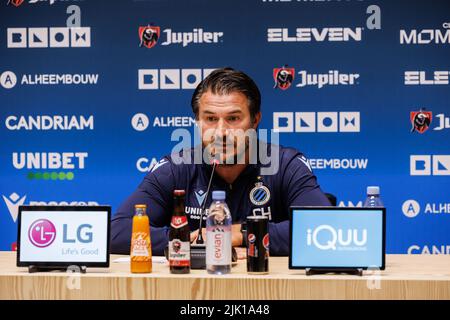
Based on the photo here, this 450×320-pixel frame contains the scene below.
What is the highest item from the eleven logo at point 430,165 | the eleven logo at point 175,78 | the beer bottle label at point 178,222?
the eleven logo at point 175,78

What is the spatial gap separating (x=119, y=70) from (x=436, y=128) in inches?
72.4

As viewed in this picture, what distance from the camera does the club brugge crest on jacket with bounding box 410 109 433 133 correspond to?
374 cm

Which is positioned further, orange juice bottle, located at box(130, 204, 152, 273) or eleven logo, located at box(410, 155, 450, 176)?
eleven logo, located at box(410, 155, 450, 176)

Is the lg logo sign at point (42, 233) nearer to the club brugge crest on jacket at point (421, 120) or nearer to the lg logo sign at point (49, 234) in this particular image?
the lg logo sign at point (49, 234)

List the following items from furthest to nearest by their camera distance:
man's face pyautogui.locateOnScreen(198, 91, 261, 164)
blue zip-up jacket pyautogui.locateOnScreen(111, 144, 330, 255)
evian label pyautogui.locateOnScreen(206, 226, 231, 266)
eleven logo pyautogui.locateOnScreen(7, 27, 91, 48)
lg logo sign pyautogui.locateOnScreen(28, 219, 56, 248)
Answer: eleven logo pyautogui.locateOnScreen(7, 27, 91, 48) < man's face pyautogui.locateOnScreen(198, 91, 261, 164) < blue zip-up jacket pyautogui.locateOnScreen(111, 144, 330, 255) < lg logo sign pyautogui.locateOnScreen(28, 219, 56, 248) < evian label pyautogui.locateOnScreen(206, 226, 231, 266)

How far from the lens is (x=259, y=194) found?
251 cm

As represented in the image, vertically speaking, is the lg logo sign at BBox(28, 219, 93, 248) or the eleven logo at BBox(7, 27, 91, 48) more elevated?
the eleven logo at BBox(7, 27, 91, 48)

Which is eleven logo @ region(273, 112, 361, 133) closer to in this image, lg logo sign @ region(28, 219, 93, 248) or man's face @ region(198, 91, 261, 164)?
man's face @ region(198, 91, 261, 164)

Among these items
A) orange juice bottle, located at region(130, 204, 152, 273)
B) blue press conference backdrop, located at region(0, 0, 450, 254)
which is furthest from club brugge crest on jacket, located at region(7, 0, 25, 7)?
orange juice bottle, located at region(130, 204, 152, 273)

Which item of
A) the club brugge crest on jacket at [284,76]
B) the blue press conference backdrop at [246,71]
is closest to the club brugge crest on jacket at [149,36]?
the blue press conference backdrop at [246,71]

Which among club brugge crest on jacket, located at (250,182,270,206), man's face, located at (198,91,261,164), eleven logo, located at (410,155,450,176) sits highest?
man's face, located at (198,91,261,164)

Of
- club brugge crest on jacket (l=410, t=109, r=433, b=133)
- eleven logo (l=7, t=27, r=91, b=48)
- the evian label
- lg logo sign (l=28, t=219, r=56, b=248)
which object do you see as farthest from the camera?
eleven logo (l=7, t=27, r=91, b=48)

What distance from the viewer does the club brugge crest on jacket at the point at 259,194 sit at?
250 cm

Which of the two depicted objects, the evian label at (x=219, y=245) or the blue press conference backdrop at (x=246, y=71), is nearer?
the evian label at (x=219, y=245)
